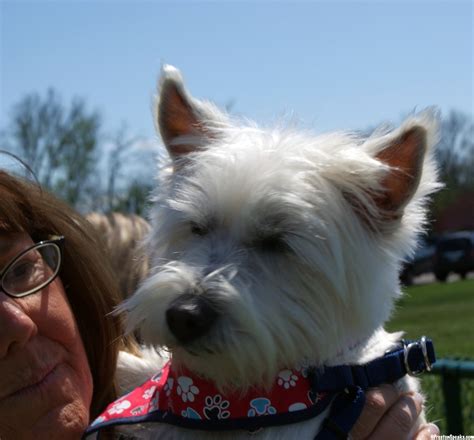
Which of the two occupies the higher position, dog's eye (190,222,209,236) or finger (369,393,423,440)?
dog's eye (190,222,209,236)

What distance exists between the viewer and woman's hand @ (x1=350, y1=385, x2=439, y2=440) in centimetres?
268

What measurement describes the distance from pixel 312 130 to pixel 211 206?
55cm

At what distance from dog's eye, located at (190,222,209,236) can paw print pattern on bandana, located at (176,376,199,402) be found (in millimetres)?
539

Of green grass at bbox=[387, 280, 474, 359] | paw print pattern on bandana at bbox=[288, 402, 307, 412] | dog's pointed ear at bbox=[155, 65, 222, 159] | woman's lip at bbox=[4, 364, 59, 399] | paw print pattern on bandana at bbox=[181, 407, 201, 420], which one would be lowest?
green grass at bbox=[387, 280, 474, 359]

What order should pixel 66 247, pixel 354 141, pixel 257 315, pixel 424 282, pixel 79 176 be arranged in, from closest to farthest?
pixel 257 315 → pixel 354 141 → pixel 66 247 → pixel 424 282 → pixel 79 176

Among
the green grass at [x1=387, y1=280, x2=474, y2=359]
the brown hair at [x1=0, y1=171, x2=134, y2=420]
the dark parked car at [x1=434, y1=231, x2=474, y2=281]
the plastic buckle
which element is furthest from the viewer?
the dark parked car at [x1=434, y1=231, x2=474, y2=281]

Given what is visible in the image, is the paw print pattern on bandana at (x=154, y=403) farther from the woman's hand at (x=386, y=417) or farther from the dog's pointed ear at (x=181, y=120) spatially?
the dog's pointed ear at (x=181, y=120)

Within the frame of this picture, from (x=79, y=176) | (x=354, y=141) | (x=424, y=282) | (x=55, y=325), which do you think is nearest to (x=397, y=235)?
(x=354, y=141)

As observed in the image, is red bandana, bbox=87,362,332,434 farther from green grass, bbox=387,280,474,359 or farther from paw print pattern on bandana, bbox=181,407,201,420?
green grass, bbox=387,280,474,359

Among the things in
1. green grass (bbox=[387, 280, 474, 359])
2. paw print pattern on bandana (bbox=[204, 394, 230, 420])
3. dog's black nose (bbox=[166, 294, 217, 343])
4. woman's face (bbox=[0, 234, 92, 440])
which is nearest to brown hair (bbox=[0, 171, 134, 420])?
woman's face (bbox=[0, 234, 92, 440])

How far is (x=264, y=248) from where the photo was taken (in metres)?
2.70

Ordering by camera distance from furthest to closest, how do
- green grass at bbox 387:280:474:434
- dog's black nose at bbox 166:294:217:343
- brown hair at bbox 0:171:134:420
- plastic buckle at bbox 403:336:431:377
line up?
1. green grass at bbox 387:280:474:434
2. brown hair at bbox 0:171:134:420
3. plastic buckle at bbox 403:336:431:377
4. dog's black nose at bbox 166:294:217:343

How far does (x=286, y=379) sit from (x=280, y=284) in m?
0.33

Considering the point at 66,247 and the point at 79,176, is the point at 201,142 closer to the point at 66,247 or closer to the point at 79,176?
the point at 66,247
